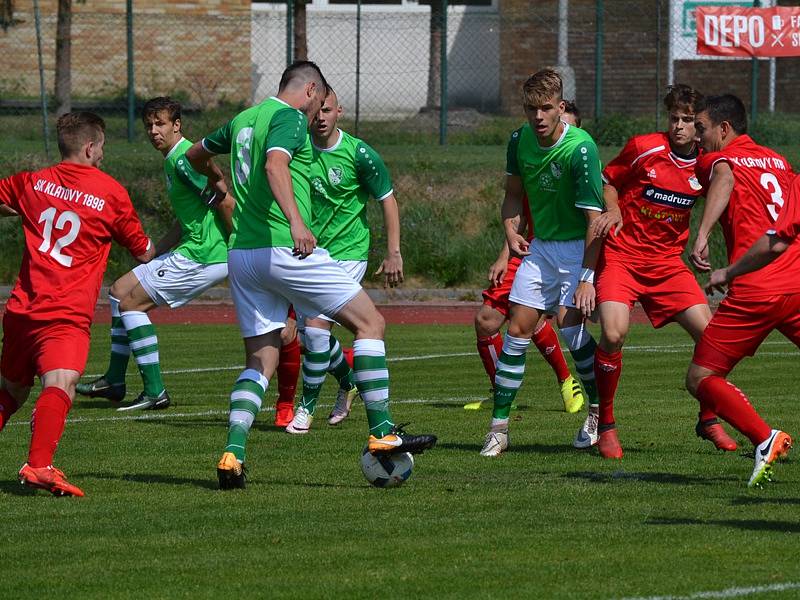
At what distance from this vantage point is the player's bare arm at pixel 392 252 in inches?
345

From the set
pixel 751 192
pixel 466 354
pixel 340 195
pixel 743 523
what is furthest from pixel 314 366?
pixel 466 354

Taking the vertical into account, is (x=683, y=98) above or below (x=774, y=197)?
above

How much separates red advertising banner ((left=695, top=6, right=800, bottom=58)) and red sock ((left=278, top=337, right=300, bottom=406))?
16865 mm

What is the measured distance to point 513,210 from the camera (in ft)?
31.2

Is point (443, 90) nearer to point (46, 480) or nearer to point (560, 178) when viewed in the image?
point (560, 178)

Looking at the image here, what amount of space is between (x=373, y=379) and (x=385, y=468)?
18.0 inches

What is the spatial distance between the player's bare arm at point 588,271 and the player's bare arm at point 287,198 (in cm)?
208

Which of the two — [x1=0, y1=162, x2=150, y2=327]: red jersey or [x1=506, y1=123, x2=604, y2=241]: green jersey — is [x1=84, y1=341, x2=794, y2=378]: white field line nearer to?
[x1=506, y1=123, x2=604, y2=241]: green jersey

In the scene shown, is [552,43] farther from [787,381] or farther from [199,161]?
[199,161]

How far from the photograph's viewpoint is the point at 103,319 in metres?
19.5

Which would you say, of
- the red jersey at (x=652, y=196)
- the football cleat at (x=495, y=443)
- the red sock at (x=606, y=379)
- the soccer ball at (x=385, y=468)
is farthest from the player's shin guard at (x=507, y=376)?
the soccer ball at (x=385, y=468)

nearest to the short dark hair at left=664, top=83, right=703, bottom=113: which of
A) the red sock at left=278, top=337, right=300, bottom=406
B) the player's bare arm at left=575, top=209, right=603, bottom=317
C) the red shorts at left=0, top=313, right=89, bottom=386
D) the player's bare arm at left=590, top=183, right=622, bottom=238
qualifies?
the player's bare arm at left=590, top=183, right=622, bottom=238

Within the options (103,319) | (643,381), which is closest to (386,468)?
(643,381)

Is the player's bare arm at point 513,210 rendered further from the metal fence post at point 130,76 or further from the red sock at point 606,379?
the metal fence post at point 130,76
